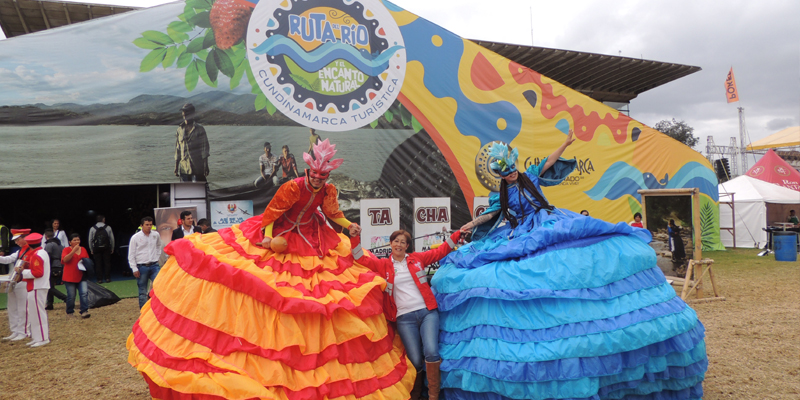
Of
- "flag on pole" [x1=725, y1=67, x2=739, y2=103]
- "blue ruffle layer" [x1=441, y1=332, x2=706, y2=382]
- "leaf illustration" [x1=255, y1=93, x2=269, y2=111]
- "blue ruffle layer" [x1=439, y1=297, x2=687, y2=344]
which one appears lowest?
"blue ruffle layer" [x1=441, y1=332, x2=706, y2=382]

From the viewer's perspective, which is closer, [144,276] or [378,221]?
[144,276]

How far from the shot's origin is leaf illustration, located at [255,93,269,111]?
8633 millimetres

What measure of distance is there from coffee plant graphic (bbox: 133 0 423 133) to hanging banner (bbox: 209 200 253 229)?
1.88 meters

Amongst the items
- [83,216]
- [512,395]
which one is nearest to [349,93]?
[512,395]

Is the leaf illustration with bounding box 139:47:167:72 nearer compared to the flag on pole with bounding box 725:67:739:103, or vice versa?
the leaf illustration with bounding box 139:47:167:72

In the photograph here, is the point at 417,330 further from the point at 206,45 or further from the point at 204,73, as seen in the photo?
the point at 206,45

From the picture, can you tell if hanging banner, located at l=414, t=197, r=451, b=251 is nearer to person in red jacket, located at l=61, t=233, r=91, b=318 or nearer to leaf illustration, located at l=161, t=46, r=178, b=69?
leaf illustration, located at l=161, t=46, r=178, b=69

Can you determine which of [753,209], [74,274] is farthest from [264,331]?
[753,209]

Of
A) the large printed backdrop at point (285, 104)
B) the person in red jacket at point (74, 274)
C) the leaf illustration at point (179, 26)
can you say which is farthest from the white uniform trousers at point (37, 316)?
the leaf illustration at point (179, 26)

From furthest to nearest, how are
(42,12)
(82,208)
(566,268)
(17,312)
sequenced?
(82,208) → (42,12) → (17,312) → (566,268)

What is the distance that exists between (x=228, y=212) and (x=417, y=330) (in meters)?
6.15

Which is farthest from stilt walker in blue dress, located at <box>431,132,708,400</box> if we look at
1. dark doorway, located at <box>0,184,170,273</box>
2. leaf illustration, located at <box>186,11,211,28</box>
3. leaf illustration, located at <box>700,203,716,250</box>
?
leaf illustration, located at <box>700,203,716,250</box>

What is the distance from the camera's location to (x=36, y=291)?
5590mm

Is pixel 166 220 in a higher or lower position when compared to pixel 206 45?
lower
